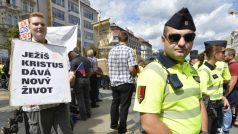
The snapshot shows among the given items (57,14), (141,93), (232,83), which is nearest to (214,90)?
(232,83)

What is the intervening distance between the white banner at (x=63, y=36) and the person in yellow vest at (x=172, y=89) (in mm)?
3611

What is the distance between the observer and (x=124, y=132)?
17.9 feet

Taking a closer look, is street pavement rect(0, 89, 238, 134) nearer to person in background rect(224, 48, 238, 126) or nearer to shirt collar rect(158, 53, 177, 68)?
person in background rect(224, 48, 238, 126)

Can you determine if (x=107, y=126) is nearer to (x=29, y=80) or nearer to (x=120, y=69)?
(x=120, y=69)

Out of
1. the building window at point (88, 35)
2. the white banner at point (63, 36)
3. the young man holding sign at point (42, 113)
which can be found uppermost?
the building window at point (88, 35)

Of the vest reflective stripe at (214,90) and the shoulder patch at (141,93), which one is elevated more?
the shoulder patch at (141,93)

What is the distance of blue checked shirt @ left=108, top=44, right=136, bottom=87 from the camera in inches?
209

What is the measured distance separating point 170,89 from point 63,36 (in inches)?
161

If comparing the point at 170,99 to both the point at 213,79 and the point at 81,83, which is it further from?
the point at 81,83

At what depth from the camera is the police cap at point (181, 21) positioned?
6.61 ft

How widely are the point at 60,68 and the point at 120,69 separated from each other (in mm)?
2177

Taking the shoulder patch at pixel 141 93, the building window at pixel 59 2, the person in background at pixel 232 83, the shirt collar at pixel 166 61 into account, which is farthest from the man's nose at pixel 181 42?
the building window at pixel 59 2

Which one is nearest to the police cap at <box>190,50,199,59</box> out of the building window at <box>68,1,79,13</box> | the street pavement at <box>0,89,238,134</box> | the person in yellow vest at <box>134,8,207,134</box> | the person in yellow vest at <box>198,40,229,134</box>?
the street pavement at <box>0,89,238,134</box>

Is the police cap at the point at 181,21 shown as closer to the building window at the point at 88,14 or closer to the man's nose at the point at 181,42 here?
the man's nose at the point at 181,42
